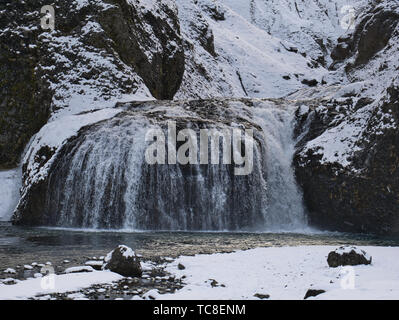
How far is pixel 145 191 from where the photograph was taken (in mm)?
18297

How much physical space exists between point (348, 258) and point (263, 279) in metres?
1.77

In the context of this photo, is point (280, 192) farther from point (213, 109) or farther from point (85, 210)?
point (85, 210)

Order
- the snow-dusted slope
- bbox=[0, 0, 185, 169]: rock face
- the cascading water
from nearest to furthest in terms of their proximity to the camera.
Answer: the cascading water → bbox=[0, 0, 185, 169]: rock face → the snow-dusted slope

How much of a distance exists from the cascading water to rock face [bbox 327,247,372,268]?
10667mm

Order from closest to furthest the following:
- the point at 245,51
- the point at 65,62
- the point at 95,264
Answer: the point at 95,264, the point at 65,62, the point at 245,51

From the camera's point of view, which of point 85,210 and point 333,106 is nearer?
point 85,210

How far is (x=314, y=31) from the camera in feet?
298

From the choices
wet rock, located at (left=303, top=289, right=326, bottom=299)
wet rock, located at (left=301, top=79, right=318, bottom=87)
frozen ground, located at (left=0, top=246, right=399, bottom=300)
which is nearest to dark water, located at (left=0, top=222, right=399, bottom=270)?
frozen ground, located at (left=0, top=246, right=399, bottom=300)

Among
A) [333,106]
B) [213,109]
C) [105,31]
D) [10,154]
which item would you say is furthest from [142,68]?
[333,106]

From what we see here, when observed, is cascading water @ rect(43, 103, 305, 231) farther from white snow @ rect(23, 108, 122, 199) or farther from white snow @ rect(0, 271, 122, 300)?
white snow @ rect(0, 271, 122, 300)

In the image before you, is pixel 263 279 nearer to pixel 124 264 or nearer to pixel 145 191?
pixel 124 264

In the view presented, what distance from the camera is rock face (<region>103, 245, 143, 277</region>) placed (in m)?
7.74

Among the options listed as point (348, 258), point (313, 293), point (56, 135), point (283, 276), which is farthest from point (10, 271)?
point (56, 135)

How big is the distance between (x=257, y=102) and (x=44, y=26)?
14.5 meters
